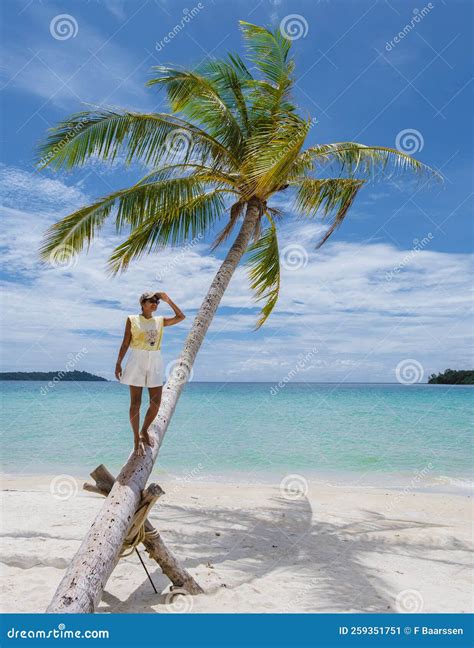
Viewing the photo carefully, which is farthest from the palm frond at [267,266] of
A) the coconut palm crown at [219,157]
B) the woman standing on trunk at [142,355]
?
the woman standing on trunk at [142,355]

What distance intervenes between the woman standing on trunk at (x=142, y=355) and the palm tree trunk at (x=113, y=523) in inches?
11.3

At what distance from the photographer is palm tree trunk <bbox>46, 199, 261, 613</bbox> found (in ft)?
12.3

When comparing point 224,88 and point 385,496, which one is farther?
point 385,496

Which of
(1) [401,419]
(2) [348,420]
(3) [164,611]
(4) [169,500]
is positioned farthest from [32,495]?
(1) [401,419]

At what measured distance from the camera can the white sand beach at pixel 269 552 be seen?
531cm

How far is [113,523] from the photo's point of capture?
4328 mm

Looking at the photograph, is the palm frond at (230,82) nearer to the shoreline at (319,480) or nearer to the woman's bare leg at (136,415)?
the woman's bare leg at (136,415)

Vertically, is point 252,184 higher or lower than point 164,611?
higher

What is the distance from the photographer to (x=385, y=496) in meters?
11.9

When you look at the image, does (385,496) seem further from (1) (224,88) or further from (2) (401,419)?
(2) (401,419)

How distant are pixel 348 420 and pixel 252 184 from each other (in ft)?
89.5

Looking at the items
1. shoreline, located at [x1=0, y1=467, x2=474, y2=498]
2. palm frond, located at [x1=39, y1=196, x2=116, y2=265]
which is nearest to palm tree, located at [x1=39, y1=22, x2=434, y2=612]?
palm frond, located at [x1=39, y1=196, x2=116, y2=265]
